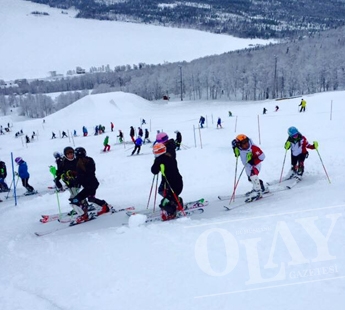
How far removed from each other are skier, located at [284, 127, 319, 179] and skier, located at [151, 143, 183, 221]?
349cm

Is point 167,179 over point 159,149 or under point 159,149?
under

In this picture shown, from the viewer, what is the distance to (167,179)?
22.0ft

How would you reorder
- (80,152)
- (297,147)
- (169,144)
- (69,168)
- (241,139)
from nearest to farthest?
(169,144) → (80,152) → (241,139) → (69,168) → (297,147)

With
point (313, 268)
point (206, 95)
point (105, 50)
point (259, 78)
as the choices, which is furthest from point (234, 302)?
point (105, 50)

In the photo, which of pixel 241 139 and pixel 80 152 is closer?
pixel 80 152

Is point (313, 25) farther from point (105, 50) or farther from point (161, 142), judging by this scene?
point (161, 142)

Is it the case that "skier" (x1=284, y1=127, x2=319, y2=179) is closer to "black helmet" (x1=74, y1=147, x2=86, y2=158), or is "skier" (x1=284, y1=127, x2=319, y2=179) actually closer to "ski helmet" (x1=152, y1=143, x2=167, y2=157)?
"ski helmet" (x1=152, y1=143, x2=167, y2=157)

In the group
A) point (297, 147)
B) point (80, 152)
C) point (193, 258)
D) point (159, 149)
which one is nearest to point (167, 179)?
point (159, 149)

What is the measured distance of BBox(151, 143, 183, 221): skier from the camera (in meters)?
6.52

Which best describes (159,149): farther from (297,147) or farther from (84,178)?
(297,147)

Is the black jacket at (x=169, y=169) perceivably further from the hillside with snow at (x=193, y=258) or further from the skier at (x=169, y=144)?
the hillside with snow at (x=193, y=258)

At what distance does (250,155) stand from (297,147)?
2.04m

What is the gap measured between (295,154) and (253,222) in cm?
395

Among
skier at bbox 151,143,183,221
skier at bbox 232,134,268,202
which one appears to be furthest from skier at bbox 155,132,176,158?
skier at bbox 232,134,268,202
